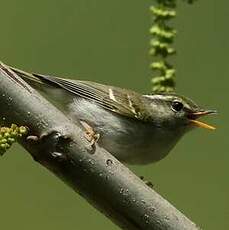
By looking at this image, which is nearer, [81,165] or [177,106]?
[81,165]

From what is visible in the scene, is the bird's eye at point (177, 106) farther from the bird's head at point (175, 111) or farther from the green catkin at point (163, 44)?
the green catkin at point (163, 44)

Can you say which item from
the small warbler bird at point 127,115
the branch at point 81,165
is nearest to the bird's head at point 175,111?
the small warbler bird at point 127,115

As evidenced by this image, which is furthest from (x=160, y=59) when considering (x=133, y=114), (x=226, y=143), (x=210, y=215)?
(x=226, y=143)

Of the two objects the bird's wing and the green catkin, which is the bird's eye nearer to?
the bird's wing

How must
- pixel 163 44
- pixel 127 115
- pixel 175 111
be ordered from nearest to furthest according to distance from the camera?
pixel 163 44
pixel 127 115
pixel 175 111

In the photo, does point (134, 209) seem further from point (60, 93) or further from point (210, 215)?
point (210, 215)

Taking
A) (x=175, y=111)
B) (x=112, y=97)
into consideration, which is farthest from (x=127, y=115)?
(x=175, y=111)

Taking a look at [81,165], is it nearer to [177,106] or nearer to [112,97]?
[112,97]
